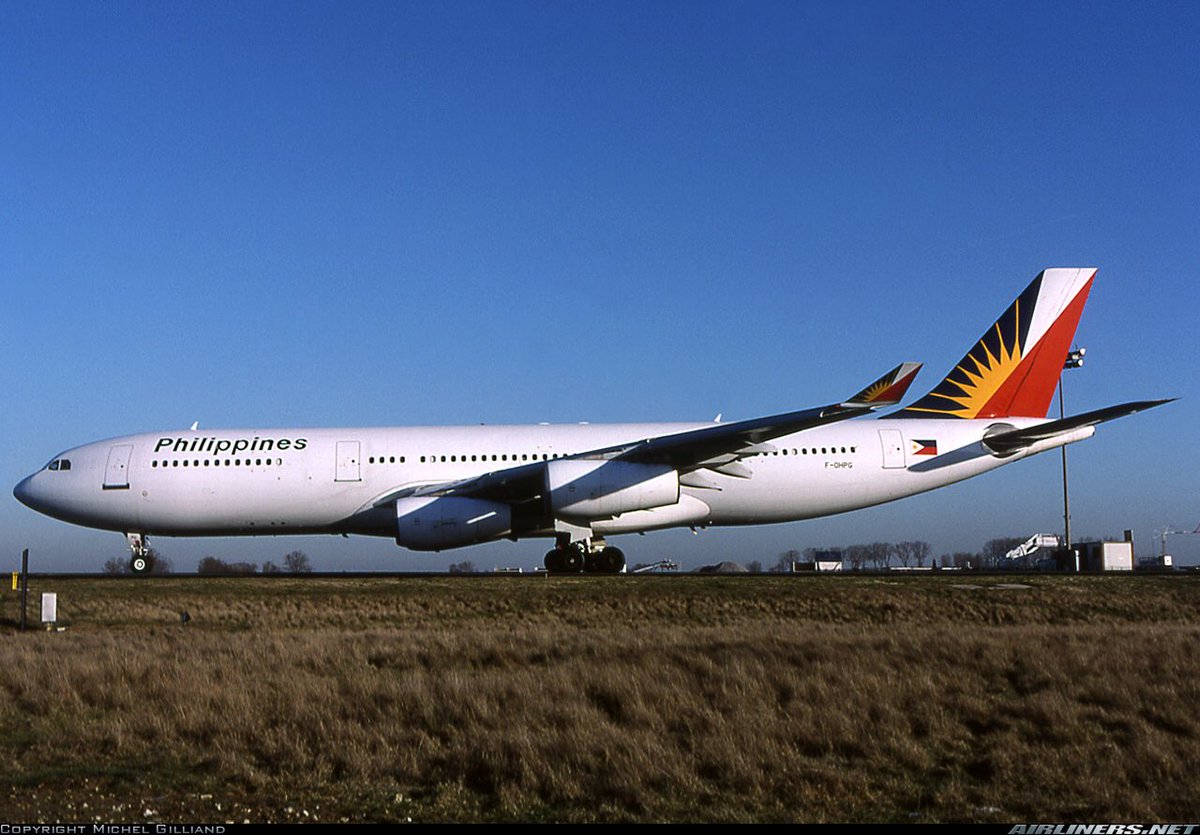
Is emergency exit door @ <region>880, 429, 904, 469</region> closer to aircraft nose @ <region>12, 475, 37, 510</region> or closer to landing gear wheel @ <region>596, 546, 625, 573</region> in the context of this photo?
landing gear wheel @ <region>596, 546, 625, 573</region>

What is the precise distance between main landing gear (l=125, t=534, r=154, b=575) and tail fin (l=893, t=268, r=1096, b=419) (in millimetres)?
20345

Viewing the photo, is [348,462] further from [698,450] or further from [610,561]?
[698,450]

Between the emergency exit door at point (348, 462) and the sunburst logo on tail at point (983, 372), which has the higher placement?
the sunburst logo on tail at point (983, 372)

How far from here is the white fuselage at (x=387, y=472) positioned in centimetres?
2694

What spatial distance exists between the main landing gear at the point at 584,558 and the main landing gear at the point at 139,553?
10737 mm

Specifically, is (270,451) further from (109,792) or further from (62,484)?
(109,792)

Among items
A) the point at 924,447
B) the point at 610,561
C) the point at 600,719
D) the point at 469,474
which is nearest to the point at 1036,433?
the point at 924,447

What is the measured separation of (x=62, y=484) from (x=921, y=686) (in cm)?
2349

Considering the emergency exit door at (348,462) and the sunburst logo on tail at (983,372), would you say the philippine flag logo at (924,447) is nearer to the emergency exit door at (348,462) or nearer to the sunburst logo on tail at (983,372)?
the sunburst logo on tail at (983,372)

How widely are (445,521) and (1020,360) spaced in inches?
636

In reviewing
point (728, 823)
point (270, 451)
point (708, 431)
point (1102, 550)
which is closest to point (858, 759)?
point (728, 823)

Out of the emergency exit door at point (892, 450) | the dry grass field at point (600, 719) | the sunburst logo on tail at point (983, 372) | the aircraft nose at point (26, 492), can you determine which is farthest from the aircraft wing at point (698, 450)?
the aircraft nose at point (26, 492)

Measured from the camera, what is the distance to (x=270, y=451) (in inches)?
1075

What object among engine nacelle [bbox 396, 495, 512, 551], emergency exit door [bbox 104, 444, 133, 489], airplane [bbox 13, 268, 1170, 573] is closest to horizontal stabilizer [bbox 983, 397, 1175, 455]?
airplane [bbox 13, 268, 1170, 573]
